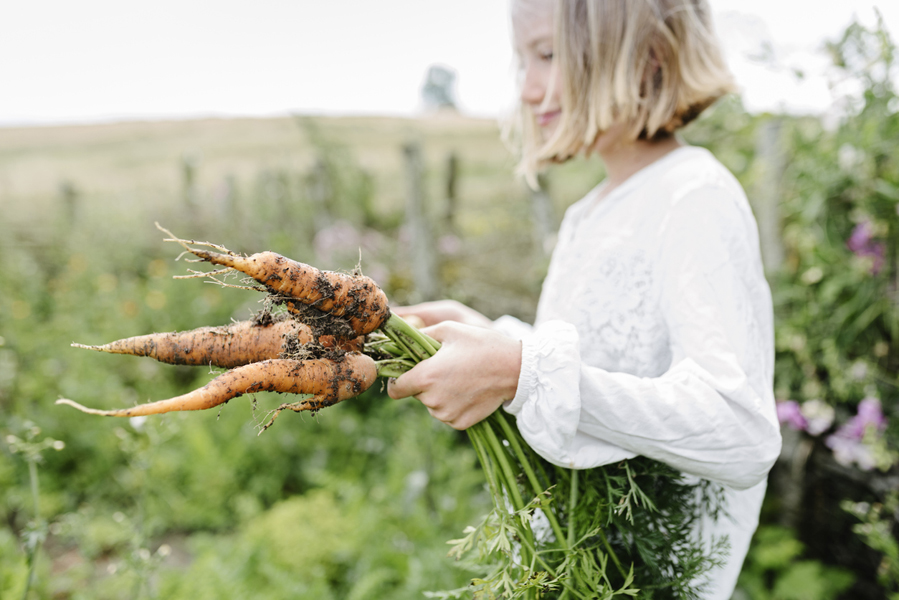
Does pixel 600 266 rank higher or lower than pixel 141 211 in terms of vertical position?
higher

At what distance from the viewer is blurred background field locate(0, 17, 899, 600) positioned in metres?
2.11

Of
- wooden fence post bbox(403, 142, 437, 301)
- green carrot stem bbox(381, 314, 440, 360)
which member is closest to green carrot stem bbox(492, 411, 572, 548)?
green carrot stem bbox(381, 314, 440, 360)

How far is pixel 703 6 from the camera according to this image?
1169 mm

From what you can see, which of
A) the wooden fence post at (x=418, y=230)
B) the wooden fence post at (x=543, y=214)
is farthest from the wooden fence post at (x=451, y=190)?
the wooden fence post at (x=543, y=214)

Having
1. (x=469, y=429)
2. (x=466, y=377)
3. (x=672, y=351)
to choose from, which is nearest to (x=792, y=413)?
(x=672, y=351)

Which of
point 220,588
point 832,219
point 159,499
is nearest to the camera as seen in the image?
point 220,588

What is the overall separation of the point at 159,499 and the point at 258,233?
3575 mm

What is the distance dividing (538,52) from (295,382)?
3.03 ft

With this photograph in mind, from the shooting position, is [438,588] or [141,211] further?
[141,211]

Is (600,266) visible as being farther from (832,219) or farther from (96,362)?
(96,362)

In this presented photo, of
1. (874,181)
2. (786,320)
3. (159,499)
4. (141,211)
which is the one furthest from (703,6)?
(141,211)

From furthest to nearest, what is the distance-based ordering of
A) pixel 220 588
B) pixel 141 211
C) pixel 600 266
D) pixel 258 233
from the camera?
1. pixel 141 211
2. pixel 258 233
3. pixel 220 588
4. pixel 600 266

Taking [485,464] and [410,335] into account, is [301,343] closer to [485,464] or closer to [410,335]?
[410,335]

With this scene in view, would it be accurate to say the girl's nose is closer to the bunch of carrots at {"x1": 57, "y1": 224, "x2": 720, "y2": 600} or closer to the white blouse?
the white blouse
